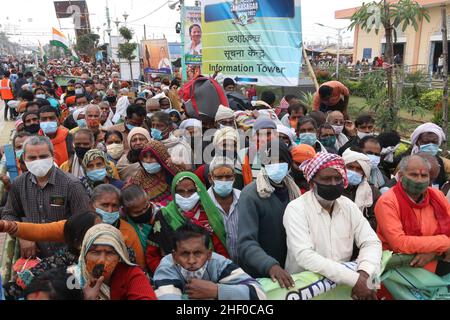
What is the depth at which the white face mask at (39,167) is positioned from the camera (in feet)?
10.3

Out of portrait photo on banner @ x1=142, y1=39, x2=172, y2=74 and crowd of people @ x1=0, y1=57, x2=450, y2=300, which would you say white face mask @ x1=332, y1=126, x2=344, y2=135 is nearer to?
crowd of people @ x1=0, y1=57, x2=450, y2=300

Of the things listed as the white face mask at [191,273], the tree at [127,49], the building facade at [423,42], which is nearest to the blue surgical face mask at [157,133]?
the white face mask at [191,273]

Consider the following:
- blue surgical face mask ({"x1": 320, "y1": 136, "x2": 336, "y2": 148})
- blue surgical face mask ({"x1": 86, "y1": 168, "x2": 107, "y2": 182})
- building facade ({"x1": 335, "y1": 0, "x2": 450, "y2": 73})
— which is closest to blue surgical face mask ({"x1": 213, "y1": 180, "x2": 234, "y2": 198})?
blue surgical face mask ({"x1": 86, "y1": 168, "x2": 107, "y2": 182})

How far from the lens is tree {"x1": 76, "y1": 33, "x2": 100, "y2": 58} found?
36375mm

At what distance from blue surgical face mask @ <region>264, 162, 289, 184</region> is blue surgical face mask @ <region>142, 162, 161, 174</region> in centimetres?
119

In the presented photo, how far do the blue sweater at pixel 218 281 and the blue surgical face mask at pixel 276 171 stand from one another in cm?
77

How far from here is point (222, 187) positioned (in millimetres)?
3098

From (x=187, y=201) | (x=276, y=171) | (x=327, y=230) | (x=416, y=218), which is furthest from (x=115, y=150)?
(x=416, y=218)

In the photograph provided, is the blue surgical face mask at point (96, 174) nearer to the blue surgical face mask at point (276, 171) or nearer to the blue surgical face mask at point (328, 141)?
the blue surgical face mask at point (276, 171)

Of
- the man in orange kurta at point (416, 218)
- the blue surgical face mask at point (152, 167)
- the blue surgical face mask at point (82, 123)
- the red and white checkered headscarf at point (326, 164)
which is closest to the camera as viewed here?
the red and white checkered headscarf at point (326, 164)

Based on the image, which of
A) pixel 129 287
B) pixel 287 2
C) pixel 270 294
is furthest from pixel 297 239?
pixel 287 2

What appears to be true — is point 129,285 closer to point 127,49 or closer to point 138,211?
point 138,211
